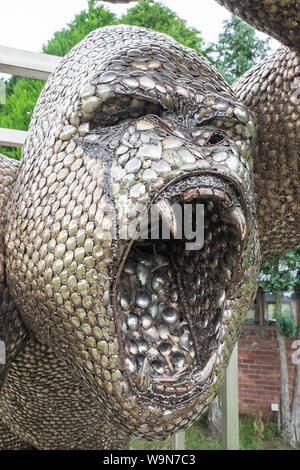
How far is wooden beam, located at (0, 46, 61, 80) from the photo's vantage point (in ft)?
3.80

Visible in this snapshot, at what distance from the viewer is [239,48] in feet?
13.8

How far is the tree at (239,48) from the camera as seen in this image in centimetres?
414

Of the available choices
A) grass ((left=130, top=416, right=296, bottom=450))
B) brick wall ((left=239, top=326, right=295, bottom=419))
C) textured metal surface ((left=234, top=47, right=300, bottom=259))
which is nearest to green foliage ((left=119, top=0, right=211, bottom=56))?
brick wall ((left=239, top=326, right=295, bottom=419))

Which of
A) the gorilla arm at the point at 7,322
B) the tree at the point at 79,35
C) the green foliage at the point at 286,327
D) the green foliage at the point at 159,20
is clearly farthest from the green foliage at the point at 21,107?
the gorilla arm at the point at 7,322

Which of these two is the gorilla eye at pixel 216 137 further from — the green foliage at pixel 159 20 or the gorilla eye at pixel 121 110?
the green foliage at pixel 159 20

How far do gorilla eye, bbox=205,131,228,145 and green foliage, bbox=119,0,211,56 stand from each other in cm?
455

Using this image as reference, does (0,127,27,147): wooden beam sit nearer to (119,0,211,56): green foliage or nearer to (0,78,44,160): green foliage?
(0,78,44,160): green foliage

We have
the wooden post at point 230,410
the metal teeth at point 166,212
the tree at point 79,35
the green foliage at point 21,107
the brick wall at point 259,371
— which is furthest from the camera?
the brick wall at point 259,371

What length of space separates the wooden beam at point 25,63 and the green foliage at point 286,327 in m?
3.47

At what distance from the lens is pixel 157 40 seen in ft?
2.10

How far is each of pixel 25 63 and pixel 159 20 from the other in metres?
4.17

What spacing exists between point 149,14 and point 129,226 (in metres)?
4.94

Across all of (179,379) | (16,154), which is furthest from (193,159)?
(16,154)

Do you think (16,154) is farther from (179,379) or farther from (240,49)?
(179,379)
